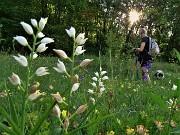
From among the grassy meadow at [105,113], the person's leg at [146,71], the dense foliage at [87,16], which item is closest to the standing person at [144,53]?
the person's leg at [146,71]

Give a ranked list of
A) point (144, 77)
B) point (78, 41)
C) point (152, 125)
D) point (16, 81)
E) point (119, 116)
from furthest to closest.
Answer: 1. point (144, 77)
2. point (119, 116)
3. point (152, 125)
4. point (78, 41)
5. point (16, 81)

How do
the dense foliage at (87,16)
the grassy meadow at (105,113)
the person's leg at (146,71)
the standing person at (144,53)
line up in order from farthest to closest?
1. the dense foliage at (87,16)
2. the standing person at (144,53)
3. the person's leg at (146,71)
4. the grassy meadow at (105,113)

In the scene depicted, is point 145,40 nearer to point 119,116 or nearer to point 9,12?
point 119,116

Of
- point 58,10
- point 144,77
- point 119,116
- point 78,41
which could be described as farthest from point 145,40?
point 58,10

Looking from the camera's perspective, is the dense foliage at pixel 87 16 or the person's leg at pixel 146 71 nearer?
the person's leg at pixel 146 71

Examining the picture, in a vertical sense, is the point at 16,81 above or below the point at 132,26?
above

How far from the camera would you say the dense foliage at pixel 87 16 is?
2920 cm

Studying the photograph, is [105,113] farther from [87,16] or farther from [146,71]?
[87,16]

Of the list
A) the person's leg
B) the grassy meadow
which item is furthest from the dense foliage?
the grassy meadow

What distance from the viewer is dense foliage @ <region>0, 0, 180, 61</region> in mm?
29203

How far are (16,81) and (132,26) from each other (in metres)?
33.2

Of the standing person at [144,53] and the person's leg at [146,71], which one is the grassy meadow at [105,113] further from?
the standing person at [144,53]

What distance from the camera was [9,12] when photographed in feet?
93.5

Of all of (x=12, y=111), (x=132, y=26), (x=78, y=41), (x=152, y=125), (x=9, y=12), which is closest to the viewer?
(x=12, y=111)
